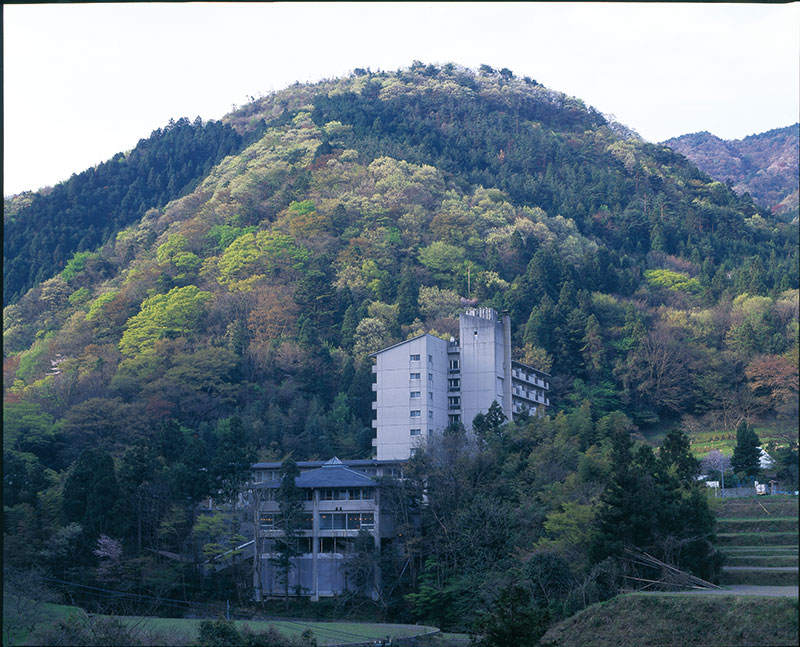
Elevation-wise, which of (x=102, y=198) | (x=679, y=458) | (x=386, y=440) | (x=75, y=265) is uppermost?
(x=102, y=198)

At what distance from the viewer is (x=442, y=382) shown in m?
35.5

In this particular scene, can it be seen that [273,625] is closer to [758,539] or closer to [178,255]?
[758,539]

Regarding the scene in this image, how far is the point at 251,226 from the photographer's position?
5612 cm

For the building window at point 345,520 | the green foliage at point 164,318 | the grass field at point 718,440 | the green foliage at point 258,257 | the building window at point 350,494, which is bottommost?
the building window at point 345,520

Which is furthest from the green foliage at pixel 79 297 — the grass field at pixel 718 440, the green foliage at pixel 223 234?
the grass field at pixel 718 440

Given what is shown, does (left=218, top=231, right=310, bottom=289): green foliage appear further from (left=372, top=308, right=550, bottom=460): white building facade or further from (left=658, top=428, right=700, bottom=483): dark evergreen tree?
(left=658, top=428, right=700, bottom=483): dark evergreen tree

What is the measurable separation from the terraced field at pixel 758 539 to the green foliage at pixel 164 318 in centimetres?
2872

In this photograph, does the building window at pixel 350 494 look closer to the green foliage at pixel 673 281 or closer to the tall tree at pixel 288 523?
the tall tree at pixel 288 523

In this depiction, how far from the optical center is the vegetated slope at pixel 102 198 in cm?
5759

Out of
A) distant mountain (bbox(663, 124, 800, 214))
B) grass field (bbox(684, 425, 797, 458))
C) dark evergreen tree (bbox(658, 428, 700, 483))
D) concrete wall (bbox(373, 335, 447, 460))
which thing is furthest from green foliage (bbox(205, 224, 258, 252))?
distant mountain (bbox(663, 124, 800, 214))

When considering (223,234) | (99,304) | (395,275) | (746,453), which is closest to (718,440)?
(746,453)

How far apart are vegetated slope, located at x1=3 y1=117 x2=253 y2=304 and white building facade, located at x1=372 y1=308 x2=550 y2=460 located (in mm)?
28409

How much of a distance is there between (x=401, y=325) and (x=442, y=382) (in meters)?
8.81

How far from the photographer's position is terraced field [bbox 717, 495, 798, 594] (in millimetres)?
A: 18047
